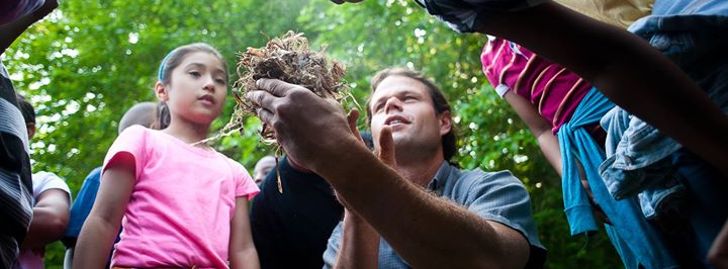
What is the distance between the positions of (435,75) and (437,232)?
7218mm

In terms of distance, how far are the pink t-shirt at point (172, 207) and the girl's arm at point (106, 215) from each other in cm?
4

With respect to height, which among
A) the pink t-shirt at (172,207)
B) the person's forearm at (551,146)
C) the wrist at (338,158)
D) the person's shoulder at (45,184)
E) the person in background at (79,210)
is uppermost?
the wrist at (338,158)

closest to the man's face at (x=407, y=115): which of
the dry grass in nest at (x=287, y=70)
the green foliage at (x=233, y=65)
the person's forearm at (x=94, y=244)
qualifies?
the dry grass in nest at (x=287, y=70)

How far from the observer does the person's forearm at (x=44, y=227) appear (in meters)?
3.52

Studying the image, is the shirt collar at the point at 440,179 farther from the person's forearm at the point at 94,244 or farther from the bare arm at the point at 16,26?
the bare arm at the point at 16,26

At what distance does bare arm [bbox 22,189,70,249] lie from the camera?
352cm

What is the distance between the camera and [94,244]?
324cm

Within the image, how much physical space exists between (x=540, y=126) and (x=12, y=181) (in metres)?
1.89

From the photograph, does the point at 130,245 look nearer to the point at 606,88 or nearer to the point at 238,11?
the point at 606,88

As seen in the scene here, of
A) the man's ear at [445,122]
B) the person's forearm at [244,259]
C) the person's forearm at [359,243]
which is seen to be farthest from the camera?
the man's ear at [445,122]

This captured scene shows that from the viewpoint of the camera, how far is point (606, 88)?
169 cm

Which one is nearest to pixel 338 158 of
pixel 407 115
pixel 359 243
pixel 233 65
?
pixel 359 243

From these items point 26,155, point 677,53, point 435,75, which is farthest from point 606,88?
point 435,75

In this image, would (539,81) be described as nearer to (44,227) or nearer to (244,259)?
(244,259)
